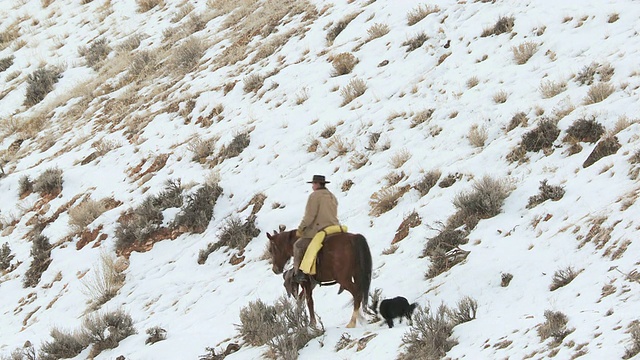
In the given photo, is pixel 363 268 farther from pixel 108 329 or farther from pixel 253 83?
pixel 253 83

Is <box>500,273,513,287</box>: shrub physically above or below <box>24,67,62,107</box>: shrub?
below

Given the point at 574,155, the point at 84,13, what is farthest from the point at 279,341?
the point at 84,13

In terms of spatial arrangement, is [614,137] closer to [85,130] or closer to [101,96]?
[85,130]

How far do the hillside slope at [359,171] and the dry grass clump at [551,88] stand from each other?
0.04m

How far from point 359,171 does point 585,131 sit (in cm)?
368

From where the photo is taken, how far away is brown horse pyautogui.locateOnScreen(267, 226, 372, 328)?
25.0 ft

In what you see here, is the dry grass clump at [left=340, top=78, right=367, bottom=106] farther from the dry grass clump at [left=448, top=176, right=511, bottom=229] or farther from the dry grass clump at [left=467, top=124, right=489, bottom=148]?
the dry grass clump at [left=448, top=176, right=511, bottom=229]

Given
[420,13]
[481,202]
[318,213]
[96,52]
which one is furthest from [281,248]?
[96,52]

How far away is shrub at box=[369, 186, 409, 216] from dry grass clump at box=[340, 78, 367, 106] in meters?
3.63

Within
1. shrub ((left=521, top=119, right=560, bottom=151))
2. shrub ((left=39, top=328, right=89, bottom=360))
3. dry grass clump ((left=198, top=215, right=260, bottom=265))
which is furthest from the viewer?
dry grass clump ((left=198, top=215, right=260, bottom=265))

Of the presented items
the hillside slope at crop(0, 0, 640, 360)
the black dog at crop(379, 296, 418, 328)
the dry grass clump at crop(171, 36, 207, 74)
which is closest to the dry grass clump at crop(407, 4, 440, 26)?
the hillside slope at crop(0, 0, 640, 360)

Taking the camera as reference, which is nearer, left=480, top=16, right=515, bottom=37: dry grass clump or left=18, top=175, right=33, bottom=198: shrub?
left=480, top=16, right=515, bottom=37: dry grass clump

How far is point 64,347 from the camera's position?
31.0ft

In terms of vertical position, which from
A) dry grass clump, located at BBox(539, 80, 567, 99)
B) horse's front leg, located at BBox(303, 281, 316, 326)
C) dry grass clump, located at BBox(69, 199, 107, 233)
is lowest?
dry grass clump, located at BBox(69, 199, 107, 233)
